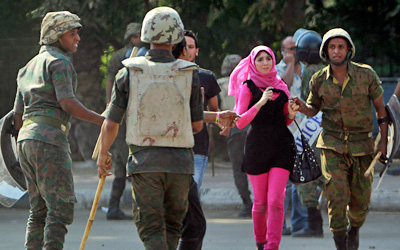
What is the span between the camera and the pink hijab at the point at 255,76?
7176mm

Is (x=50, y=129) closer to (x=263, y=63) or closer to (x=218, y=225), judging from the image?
(x=263, y=63)

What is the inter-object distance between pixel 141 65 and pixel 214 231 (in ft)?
13.1

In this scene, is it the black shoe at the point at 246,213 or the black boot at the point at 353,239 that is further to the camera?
the black shoe at the point at 246,213

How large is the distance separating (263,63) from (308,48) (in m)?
1.37

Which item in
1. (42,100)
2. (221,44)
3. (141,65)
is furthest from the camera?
(221,44)

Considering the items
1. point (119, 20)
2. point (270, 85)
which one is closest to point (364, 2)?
point (119, 20)

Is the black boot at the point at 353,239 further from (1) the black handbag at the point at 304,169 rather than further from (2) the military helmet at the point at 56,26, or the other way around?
(2) the military helmet at the point at 56,26

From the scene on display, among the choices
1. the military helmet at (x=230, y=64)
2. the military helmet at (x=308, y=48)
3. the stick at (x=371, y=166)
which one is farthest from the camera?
the military helmet at (x=230, y=64)

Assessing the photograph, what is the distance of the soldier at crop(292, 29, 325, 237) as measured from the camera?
8.33 m

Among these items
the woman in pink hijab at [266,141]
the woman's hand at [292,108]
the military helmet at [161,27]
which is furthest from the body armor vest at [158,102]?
the woman's hand at [292,108]

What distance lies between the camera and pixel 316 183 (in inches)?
335

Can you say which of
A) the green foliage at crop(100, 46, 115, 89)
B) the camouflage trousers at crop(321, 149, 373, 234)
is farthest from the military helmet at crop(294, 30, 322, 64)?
the green foliage at crop(100, 46, 115, 89)

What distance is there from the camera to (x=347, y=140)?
22.6ft

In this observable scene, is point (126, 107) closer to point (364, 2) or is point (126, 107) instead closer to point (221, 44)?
point (364, 2)
